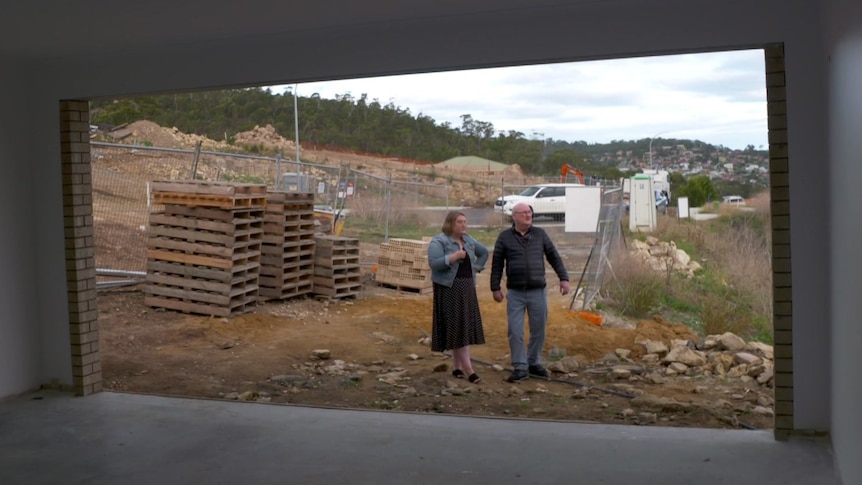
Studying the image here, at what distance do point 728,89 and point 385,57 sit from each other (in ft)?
87.3

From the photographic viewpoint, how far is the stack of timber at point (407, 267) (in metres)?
15.4

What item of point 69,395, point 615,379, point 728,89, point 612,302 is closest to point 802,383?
point 615,379

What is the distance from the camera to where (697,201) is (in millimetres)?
25906

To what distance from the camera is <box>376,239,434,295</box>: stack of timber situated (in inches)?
607

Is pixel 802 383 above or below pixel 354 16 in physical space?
below

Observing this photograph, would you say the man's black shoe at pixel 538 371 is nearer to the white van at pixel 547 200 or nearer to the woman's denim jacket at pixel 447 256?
the woman's denim jacket at pixel 447 256

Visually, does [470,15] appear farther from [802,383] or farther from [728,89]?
[728,89]

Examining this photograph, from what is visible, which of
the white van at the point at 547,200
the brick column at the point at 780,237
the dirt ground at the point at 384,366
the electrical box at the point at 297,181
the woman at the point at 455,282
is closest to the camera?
the brick column at the point at 780,237

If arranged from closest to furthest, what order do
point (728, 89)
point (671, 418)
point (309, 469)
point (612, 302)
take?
point (309, 469)
point (671, 418)
point (612, 302)
point (728, 89)

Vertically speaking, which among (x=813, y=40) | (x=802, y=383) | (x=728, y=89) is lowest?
(x=802, y=383)

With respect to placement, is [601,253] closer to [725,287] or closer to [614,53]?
[725,287]

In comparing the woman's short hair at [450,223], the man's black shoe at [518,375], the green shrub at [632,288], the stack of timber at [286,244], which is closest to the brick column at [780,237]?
the woman's short hair at [450,223]

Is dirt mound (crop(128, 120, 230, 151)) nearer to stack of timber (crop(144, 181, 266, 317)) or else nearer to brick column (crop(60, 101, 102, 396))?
stack of timber (crop(144, 181, 266, 317))

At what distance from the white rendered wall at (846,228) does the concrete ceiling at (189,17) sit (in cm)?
156
